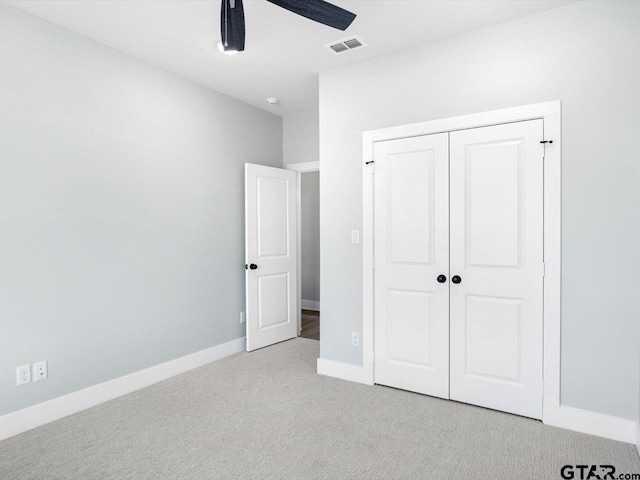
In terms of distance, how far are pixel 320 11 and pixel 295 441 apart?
93.3 inches

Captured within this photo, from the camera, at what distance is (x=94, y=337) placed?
283cm

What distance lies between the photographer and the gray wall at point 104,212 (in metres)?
2.43

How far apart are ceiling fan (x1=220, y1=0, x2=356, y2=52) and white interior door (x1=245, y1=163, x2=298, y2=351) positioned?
2158 millimetres

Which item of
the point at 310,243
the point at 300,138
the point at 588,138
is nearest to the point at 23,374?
the point at 300,138

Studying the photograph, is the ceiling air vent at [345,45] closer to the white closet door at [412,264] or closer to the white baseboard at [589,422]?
the white closet door at [412,264]

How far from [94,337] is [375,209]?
2375mm

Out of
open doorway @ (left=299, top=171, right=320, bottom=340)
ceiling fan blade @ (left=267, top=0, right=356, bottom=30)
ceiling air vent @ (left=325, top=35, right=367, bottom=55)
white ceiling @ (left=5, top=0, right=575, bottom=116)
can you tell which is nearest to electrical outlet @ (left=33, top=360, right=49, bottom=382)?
white ceiling @ (left=5, top=0, right=575, bottom=116)

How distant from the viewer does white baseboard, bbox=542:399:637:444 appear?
2.25 m

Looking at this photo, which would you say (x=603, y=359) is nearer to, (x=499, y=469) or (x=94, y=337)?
(x=499, y=469)

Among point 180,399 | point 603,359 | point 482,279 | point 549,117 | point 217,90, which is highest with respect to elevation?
point 217,90

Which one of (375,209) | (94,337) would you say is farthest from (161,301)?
(375,209)

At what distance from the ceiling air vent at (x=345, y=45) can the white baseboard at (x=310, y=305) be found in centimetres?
418

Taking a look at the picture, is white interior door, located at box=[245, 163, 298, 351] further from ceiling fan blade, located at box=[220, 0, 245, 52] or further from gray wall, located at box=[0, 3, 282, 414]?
ceiling fan blade, located at box=[220, 0, 245, 52]

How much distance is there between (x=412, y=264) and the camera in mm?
2965
